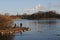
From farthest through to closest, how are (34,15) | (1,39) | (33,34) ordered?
(33,34)
(34,15)
(1,39)

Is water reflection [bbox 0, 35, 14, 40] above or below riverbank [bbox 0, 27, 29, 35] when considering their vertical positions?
below

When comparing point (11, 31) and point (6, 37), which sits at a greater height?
point (11, 31)

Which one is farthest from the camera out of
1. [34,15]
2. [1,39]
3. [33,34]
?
[33,34]

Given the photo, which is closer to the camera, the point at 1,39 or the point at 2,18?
the point at 1,39

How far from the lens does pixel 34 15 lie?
6898 mm

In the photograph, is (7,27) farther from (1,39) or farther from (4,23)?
(1,39)

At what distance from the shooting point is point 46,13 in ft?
23.2

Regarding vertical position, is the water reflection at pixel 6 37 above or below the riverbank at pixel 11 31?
below

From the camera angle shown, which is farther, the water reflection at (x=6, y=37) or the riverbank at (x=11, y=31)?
the riverbank at (x=11, y=31)

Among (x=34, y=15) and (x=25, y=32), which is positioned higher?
(x=34, y=15)

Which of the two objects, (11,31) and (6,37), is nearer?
(6,37)

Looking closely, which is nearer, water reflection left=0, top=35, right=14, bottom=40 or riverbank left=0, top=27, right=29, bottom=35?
water reflection left=0, top=35, right=14, bottom=40

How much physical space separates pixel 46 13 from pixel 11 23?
1494 millimetres

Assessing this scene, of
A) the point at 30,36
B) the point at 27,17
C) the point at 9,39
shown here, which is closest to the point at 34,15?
the point at 27,17
